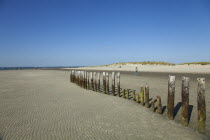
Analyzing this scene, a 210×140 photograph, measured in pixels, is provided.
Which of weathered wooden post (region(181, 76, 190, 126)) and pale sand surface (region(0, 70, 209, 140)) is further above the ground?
weathered wooden post (region(181, 76, 190, 126))

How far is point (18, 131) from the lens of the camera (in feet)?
17.3

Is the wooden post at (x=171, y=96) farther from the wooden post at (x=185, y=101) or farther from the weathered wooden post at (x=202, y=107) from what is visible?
the weathered wooden post at (x=202, y=107)

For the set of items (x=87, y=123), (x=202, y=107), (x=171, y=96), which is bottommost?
(x=87, y=123)

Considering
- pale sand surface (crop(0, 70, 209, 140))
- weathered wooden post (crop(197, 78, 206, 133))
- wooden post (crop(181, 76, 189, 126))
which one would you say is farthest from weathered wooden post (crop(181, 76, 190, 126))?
weathered wooden post (crop(197, 78, 206, 133))

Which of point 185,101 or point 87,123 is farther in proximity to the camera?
point 87,123

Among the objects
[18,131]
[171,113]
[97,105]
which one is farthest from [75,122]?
[171,113]

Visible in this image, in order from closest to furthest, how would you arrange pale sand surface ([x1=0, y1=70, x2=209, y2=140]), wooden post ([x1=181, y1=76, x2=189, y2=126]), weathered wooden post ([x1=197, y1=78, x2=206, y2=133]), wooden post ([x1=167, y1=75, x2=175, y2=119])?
pale sand surface ([x1=0, y1=70, x2=209, y2=140]) → weathered wooden post ([x1=197, y1=78, x2=206, y2=133]) → wooden post ([x1=181, y1=76, x2=189, y2=126]) → wooden post ([x1=167, y1=75, x2=175, y2=119])

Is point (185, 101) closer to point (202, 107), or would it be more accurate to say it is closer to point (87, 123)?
point (202, 107)

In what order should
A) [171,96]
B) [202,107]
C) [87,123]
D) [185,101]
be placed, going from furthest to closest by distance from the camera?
[171,96] < [87,123] < [185,101] < [202,107]

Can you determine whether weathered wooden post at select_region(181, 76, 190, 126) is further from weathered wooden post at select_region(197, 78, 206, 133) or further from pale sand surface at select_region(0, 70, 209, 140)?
weathered wooden post at select_region(197, 78, 206, 133)

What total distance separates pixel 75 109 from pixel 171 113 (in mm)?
4292

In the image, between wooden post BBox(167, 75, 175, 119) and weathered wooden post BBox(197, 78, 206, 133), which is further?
wooden post BBox(167, 75, 175, 119)

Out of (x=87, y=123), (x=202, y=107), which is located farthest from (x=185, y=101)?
(x=87, y=123)

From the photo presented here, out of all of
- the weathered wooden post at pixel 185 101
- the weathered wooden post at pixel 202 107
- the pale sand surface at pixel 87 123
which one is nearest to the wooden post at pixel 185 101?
the weathered wooden post at pixel 185 101
